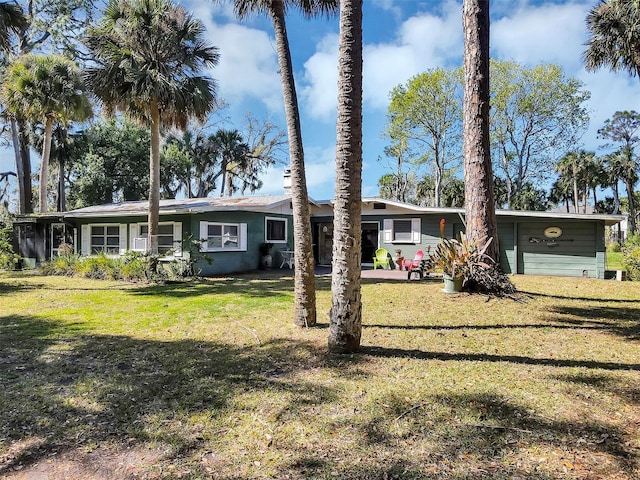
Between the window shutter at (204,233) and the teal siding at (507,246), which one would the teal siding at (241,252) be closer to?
the window shutter at (204,233)

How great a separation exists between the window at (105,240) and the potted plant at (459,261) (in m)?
11.8

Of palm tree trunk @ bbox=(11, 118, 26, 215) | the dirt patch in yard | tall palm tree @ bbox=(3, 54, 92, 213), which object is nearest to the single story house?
tall palm tree @ bbox=(3, 54, 92, 213)

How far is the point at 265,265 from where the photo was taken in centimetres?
1573

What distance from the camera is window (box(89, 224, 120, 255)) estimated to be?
49.0 ft

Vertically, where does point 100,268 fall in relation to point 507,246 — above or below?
below

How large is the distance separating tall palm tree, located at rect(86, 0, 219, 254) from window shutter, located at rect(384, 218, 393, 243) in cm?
772

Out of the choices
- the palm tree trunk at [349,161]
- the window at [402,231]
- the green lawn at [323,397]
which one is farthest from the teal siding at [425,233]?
the palm tree trunk at [349,161]

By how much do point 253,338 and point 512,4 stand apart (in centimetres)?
1252

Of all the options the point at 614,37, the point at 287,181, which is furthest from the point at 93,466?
the point at 614,37

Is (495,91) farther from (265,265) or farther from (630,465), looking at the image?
(630,465)

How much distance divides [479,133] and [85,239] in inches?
561

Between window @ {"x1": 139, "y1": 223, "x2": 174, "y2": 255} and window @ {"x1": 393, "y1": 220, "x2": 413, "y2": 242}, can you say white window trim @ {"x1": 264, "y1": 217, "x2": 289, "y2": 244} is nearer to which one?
window @ {"x1": 139, "y1": 223, "x2": 174, "y2": 255}

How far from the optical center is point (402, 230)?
623 inches

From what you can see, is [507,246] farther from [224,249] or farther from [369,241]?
[224,249]
